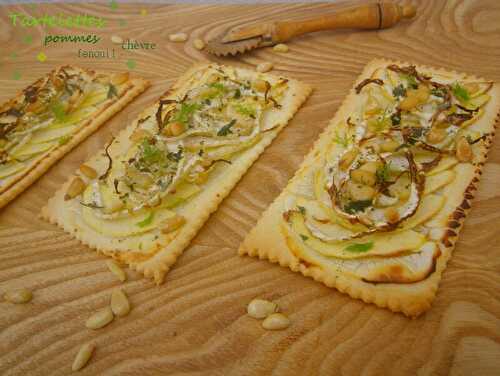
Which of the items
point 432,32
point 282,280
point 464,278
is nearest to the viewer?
point 464,278

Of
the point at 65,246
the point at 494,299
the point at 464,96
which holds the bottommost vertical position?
the point at 65,246

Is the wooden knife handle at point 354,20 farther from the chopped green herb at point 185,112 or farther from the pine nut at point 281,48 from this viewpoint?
the chopped green herb at point 185,112

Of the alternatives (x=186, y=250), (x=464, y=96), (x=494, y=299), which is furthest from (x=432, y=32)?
(x=186, y=250)

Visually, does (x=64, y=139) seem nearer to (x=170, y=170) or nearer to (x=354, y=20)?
(x=170, y=170)

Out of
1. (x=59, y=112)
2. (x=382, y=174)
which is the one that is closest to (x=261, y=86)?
(x=382, y=174)

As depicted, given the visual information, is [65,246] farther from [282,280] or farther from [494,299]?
[494,299]

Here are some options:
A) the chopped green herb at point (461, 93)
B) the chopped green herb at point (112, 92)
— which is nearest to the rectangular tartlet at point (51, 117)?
the chopped green herb at point (112, 92)

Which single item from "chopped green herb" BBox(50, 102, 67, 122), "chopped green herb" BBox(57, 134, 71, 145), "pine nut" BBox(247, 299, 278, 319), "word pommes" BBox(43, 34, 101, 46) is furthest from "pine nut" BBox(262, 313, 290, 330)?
"word pommes" BBox(43, 34, 101, 46)
